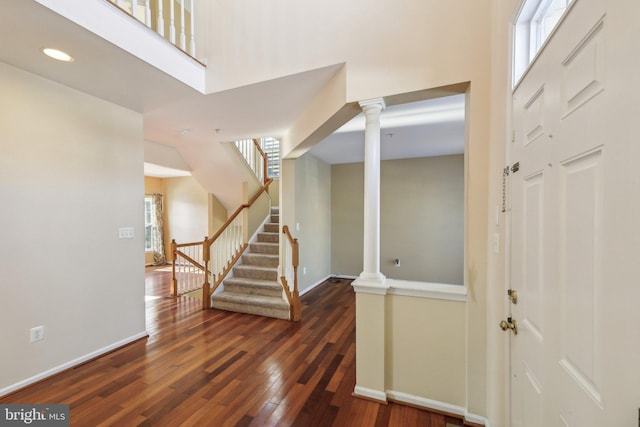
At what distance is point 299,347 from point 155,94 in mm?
2952

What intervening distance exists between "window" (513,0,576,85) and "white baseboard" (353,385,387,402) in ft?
7.26

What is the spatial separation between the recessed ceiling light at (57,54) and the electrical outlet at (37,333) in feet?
7.18

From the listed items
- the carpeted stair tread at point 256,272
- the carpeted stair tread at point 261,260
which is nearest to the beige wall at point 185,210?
the carpeted stair tread at point 261,260

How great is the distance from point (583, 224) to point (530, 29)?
113 centimetres

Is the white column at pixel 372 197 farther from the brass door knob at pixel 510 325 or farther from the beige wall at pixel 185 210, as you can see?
the beige wall at pixel 185 210

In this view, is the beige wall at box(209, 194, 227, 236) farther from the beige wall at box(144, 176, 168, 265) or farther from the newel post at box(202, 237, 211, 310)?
the beige wall at box(144, 176, 168, 265)

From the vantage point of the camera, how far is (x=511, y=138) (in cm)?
139

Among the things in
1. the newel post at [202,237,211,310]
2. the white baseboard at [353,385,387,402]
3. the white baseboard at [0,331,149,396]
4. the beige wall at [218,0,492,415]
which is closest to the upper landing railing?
the beige wall at [218,0,492,415]

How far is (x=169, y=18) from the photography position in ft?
9.93

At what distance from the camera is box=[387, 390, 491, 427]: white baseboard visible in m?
1.74

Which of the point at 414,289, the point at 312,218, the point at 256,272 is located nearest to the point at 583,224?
the point at 414,289

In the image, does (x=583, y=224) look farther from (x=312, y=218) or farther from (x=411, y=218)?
(x=411, y=218)

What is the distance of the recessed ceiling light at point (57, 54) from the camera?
71.7 inches

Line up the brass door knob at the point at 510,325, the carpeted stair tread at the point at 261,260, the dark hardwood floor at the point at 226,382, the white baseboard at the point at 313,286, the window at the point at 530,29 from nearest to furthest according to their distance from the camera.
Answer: the window at the point at 530,29, the brass door knob at the point at 510,325, the dark hardwood floor at the point at 226,382, the carpeted stair tread at the point at 261,260, the white baseboard at the point at 313,286
